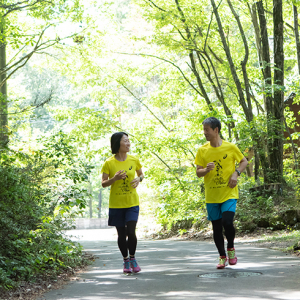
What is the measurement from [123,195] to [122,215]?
0.92ft

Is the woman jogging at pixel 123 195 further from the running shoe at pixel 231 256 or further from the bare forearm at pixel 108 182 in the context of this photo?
the running shoe at pixel 231 256

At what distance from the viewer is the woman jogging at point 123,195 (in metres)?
5.97

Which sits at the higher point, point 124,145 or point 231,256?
point 124,145

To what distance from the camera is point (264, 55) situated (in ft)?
48.1

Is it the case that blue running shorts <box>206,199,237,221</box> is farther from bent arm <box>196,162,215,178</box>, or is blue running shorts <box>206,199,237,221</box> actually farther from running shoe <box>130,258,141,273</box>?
running shoe <box>130,258,141,273</box>

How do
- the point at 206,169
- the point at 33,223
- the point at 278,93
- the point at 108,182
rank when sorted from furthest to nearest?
the point at 278,93 → the point at 33,223 → the point at 108,182 → the point at 206,169

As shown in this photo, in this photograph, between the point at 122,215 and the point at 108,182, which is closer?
the point at 108,182

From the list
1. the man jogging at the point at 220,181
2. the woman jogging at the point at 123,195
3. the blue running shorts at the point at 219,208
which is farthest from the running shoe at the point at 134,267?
the blue running shorts at the point at 219,208

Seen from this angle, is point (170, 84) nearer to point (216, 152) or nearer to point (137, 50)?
point (137, 50)

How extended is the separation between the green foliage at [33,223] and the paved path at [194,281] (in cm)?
47

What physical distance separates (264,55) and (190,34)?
252 cm

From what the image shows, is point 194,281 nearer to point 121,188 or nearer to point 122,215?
point 122,215

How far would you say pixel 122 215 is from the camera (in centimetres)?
604

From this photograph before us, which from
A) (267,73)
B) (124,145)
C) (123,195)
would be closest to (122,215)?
(123,195)
